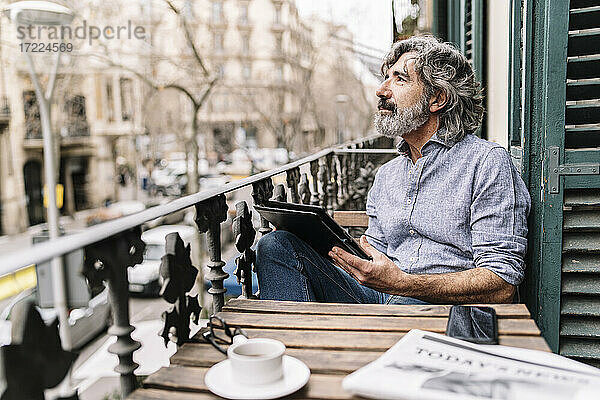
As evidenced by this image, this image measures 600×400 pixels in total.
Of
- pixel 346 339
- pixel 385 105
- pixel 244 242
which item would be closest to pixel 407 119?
pixel 385 105

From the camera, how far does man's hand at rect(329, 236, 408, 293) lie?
1884 mm

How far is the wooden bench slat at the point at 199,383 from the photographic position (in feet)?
3.49

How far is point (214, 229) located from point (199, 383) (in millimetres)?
827

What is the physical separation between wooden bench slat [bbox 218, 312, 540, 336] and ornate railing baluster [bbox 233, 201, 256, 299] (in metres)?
0.60

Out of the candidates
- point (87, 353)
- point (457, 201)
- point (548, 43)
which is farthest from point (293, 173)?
point (87, 353)

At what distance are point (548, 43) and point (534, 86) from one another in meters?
0.15

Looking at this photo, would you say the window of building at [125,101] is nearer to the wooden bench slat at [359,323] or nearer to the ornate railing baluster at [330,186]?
the ornate railing baluster at [330,186]

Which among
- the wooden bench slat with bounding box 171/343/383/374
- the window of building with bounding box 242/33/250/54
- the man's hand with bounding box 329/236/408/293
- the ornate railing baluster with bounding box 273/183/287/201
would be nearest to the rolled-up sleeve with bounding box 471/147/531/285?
the man's hand with bounding box 329/236/408/293

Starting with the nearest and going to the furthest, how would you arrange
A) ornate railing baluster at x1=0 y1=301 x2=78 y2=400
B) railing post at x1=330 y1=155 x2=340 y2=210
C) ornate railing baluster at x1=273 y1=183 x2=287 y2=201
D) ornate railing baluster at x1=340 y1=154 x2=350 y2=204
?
ornate railing baluster at x1=0 y1=301 x2=78 y2=400, ornate railing baluster at x1=273 y1=183 x2=287 y2=201, railing post at x1=330 y1=155 x2=340 y2=210, ornate railing baluster at x1=340 y1=154 x2=350 y2=204

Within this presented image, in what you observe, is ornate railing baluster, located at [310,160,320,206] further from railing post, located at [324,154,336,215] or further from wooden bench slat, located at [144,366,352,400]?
wooden bench slat, located at [144,366,352,400]

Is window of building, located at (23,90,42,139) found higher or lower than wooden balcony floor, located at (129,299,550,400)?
higher

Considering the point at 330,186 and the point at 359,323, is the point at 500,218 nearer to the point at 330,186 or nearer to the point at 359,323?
the point at 359,323

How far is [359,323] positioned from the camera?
1449 millimetres

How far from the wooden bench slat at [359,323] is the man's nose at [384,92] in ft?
3.68
